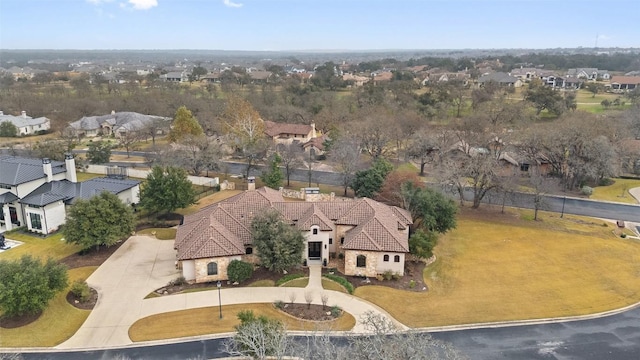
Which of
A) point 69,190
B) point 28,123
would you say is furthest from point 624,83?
point 28,123

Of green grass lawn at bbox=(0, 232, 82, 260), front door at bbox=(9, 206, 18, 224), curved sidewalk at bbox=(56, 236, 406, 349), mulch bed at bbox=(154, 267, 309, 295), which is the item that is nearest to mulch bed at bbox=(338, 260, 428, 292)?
curved sidewalk at bbox=(56, 236, 406, 349)

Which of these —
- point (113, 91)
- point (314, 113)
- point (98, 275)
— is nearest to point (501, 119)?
point (314, 113)

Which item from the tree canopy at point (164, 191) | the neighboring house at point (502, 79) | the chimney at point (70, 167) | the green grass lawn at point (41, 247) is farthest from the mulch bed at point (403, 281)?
the neighboring house at point (502, 79)

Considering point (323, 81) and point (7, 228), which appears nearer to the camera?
point (7, 228)

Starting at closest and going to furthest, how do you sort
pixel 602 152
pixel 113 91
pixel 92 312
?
1. pixel 92 312
2. pixel 602 152
3. pixel 113 91

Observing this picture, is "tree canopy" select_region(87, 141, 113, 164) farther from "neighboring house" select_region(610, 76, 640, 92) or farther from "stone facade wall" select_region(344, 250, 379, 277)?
"neighboring house" select_region(610, 76, 640, 92)

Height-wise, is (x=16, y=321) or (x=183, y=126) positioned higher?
(x=183, y=126)

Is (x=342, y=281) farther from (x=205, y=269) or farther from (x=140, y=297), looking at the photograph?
(x=140, y=297)

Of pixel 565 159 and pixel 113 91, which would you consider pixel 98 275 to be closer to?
pixel 565 159
